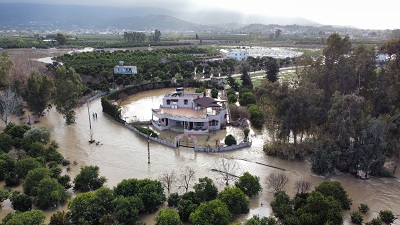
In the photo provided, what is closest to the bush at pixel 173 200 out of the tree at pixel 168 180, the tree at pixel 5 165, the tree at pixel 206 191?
the tree at pixel 206 191

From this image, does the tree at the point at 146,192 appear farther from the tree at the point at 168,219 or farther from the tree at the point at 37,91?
the tree at the point at 37,91

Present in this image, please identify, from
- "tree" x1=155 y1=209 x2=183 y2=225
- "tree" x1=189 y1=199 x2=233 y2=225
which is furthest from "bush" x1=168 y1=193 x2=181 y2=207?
"tree" x1=155 y1=209 x2=183 y2=225

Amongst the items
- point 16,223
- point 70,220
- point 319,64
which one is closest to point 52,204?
point 70,220

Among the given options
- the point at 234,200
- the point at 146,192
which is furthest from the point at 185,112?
the point at 234,200

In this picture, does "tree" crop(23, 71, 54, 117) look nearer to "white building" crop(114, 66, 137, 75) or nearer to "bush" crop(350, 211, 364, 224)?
"white building" crop(114, 66, 137, 75)

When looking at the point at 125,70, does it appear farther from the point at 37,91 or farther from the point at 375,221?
the point at 375,221
